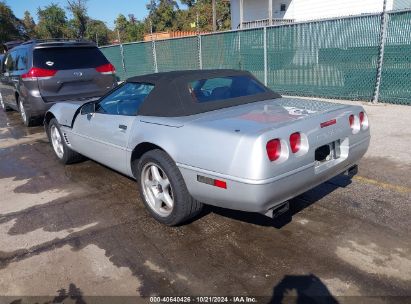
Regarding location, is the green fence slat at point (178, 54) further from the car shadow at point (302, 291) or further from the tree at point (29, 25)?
the tree at point (29, 25)

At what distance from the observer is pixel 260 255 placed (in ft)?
9.71

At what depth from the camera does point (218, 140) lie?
2791 mm

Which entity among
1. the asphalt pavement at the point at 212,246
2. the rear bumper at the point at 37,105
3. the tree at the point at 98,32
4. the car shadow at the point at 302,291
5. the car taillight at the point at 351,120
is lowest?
the car shadow at the point at 302,291

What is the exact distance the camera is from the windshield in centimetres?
366

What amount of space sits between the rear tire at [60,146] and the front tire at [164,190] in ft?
6.55

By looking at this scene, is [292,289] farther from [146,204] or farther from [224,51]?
[224,51]

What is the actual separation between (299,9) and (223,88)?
1900 cm

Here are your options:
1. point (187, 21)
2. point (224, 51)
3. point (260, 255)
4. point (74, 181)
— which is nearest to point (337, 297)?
point (260, 255)

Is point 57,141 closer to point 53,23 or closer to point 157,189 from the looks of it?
point 157,189

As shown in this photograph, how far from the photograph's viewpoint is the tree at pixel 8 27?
41.2 m

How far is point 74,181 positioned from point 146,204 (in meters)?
1.70

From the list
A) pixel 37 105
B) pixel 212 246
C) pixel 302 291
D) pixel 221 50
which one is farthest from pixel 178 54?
pixel 302 291

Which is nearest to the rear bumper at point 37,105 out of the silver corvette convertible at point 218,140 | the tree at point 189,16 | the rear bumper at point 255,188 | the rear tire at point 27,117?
the rear tire at point 27,117

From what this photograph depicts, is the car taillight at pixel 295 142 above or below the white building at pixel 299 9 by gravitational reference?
below
